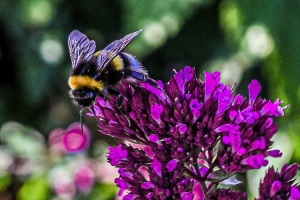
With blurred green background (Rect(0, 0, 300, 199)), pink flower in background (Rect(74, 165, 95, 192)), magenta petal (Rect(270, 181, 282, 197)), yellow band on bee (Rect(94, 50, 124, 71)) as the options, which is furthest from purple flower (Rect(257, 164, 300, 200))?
pink flower in background (Rect(74, 165, 95, 192))

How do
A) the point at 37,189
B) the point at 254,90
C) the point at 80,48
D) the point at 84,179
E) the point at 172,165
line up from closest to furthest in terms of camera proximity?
the point at 172,165 → the point at 254,90 → the point at 80,48 → the point at 84,179 → the point at 37,189

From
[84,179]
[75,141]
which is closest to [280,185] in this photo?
[84,179]

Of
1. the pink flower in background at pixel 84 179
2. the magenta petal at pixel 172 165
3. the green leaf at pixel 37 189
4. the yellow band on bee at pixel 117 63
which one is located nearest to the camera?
the magenta petal at pixel 172 165

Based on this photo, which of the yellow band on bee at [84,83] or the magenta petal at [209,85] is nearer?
the magenta petal at [209,85]

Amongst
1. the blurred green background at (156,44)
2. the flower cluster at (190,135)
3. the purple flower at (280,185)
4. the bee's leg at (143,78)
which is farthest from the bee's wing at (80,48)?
the blurred green background at (156,44)

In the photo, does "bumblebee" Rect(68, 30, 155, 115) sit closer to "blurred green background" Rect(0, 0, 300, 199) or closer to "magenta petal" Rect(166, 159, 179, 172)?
"magenta petal" Rect(166, 159, 179, 172)

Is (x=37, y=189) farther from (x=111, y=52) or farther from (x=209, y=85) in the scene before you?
(x=209, y=85)

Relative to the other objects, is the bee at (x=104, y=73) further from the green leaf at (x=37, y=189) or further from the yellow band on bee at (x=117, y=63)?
the green leaf at (x=37, y=189)
